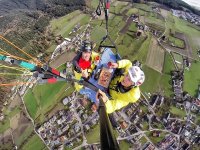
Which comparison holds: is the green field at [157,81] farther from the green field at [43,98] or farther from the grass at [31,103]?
the grass at [31,103]

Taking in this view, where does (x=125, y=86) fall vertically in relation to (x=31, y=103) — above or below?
above

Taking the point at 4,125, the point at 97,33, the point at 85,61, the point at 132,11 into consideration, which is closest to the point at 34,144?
the point at 4,125

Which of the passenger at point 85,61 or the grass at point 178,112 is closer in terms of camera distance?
the passenger at point 85,61

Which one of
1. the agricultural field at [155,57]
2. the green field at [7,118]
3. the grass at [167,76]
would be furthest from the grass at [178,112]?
the green field at [7,118]

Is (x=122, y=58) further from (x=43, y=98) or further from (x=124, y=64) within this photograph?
(x=124, y=64)

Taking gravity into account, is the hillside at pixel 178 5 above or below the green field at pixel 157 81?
above

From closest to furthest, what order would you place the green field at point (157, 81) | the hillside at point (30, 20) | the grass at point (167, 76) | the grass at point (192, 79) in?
1. the green field at point (157, 81)
2. the grass at point (167, 76)
3. the grass at point (192, 79)
4. the hillside at point (30, 20)

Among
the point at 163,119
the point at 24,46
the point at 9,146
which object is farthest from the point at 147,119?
the point at 24,46
